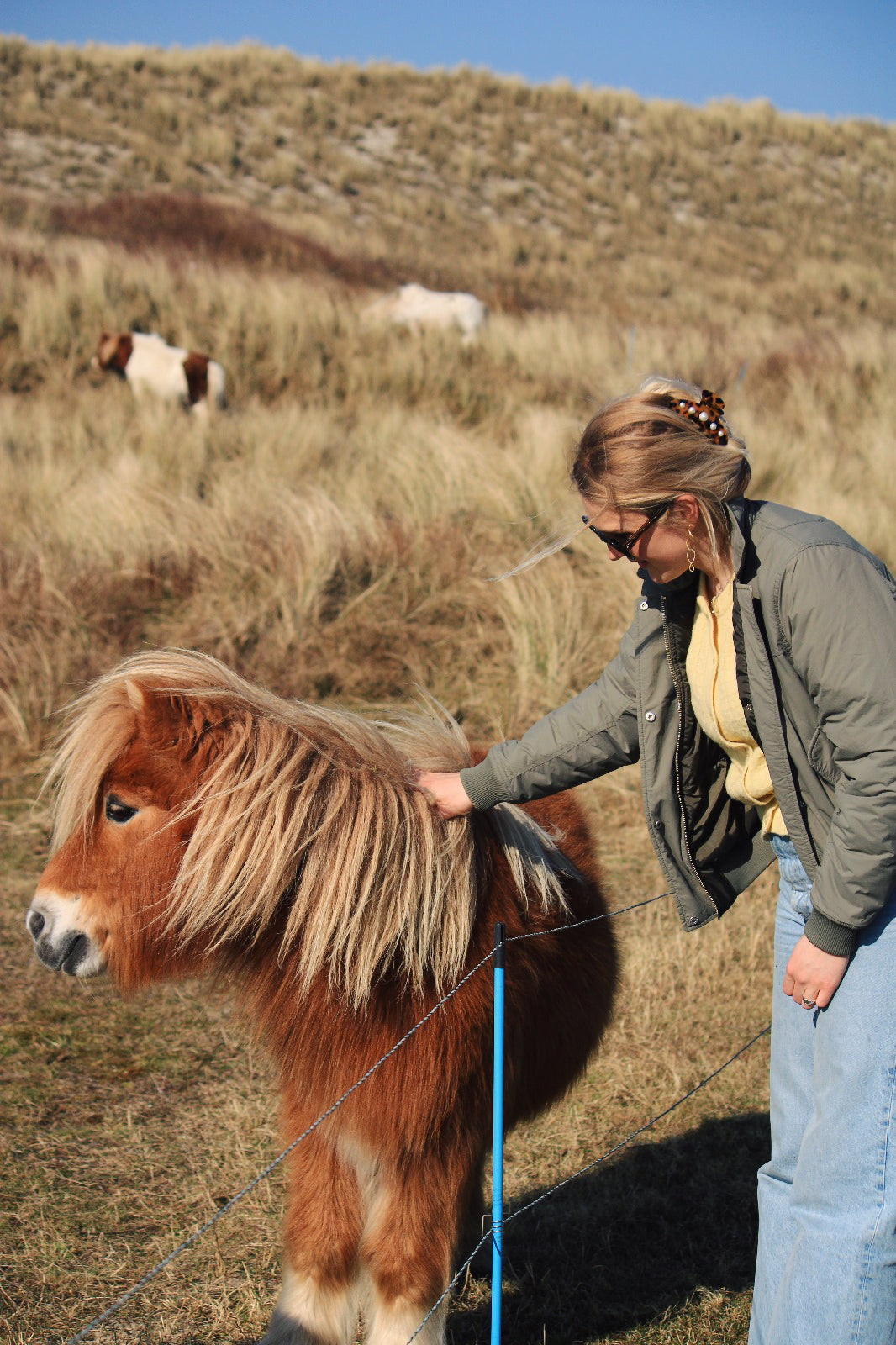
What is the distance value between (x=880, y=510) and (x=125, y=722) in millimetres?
7484

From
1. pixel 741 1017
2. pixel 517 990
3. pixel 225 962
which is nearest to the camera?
pixel 225 962

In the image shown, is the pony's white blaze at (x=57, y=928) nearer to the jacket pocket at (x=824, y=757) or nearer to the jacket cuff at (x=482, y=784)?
the jacket cuff at (x=482, y=784)

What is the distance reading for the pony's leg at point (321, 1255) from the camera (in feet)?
7.50

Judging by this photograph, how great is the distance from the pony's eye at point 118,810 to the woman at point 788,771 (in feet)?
2.28

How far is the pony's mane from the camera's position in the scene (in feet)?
6.75

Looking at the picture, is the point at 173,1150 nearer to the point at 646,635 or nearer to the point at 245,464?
the point at 646,635

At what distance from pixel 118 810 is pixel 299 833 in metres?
0.36

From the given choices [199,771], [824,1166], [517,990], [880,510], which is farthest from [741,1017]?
[880,510]

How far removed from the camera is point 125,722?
207cm

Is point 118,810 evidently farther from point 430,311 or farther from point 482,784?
point 430,311

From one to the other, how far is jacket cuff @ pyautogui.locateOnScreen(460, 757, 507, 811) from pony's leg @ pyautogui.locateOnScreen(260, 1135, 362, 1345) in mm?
816

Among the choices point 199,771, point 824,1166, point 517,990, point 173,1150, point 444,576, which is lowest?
point 173,1150

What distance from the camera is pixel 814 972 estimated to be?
1825 millimetres

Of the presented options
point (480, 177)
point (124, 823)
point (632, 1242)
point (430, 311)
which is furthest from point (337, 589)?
point (480, 177)
